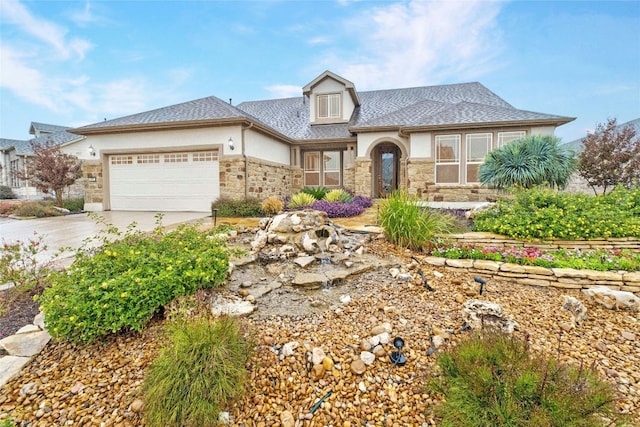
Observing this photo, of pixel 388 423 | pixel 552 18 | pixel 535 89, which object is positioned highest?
pixel 552 18

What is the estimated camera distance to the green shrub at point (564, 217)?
192 inches

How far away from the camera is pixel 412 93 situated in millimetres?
16344

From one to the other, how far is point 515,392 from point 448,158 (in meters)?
11.0

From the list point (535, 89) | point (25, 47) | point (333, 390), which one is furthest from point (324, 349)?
point (535, 89)

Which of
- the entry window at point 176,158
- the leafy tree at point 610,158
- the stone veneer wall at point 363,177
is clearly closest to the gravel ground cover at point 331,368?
the entry window at point 176,158

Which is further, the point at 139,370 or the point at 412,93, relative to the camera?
the point at 412,93

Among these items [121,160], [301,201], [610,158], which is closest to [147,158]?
[121,160]

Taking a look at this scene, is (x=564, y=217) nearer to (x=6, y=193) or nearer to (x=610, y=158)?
(x=610, y=158)

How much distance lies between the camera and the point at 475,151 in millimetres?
11148

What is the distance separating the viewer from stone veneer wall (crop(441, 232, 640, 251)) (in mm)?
4793

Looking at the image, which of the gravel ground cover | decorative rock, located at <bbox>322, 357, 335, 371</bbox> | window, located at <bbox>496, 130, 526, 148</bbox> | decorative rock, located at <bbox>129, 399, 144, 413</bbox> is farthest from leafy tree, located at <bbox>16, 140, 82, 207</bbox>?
window, located at <bbox>496, 130, 526, 148</bbox>

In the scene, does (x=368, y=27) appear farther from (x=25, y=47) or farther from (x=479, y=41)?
(x=25, y=47)

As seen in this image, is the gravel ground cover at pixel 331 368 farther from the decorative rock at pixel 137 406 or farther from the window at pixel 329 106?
the window at pixel 329 106

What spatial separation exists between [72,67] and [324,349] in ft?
45.0
